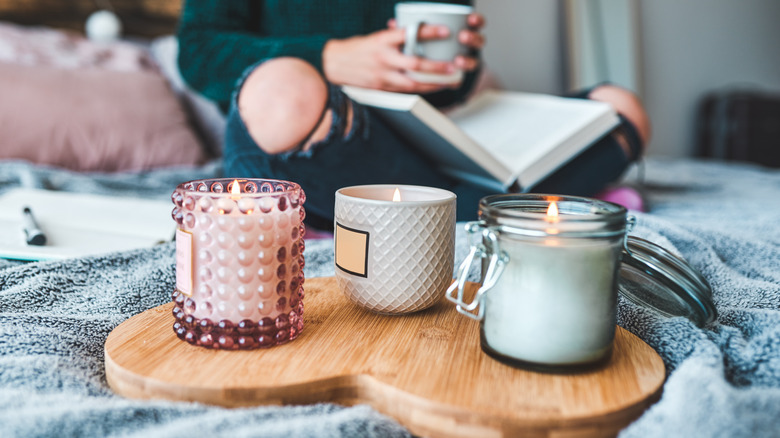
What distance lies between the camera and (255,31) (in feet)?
4.02

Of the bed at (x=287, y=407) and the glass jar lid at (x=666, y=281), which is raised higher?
the glass jar lid at (x=666, y=281)

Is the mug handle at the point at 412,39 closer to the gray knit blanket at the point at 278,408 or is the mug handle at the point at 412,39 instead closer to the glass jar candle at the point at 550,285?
the gray knit blanket at the point at 278,408

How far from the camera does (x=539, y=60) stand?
2.47 meters

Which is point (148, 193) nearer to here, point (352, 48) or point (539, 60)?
point (352, 48)

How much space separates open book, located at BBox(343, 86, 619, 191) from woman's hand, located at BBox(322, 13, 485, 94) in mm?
73

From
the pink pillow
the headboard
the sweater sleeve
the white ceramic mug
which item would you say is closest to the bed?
the white ceramic mug

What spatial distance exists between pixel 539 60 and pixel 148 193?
1.82m

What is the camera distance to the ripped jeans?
31.6 inches

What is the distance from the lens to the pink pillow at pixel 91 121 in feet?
4.07

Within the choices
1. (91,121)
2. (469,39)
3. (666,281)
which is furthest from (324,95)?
(91,121)

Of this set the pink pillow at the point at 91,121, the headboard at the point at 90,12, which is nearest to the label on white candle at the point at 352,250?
the pink pillow at the point at 91,121

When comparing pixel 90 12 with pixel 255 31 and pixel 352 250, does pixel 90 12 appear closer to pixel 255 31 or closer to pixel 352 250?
pixel 255 31

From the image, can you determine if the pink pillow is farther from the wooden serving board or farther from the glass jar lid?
the glass jar lid

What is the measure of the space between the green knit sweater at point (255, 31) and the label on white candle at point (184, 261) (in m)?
0.63
